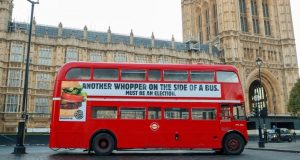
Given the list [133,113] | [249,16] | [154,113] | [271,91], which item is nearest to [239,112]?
[154,113]

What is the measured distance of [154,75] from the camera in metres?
15.8

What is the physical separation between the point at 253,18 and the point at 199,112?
→ 190ft

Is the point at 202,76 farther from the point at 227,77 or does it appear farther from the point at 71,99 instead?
the point at 71,99

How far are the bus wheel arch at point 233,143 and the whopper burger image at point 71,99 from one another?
25.1ft

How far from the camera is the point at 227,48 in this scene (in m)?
61.5

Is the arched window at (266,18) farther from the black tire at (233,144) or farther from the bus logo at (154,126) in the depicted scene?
the bus logo at (154,126)

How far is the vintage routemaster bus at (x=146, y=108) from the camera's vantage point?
15008 millimetres

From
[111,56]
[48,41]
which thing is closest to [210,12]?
[111,56]

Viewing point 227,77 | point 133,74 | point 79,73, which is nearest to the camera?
point 79,73

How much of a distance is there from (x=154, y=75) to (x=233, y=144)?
556 cm

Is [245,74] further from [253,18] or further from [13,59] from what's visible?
[13,59]

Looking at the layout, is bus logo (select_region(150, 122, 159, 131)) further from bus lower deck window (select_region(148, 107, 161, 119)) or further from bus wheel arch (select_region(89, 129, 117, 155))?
bus wheel arch (select_region(89, 129, 117, 155))

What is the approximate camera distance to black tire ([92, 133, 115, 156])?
15.0 meters

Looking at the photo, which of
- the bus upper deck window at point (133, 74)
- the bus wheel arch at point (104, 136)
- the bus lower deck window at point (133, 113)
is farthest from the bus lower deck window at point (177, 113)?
the bus wheel arch at point (104, 136)
